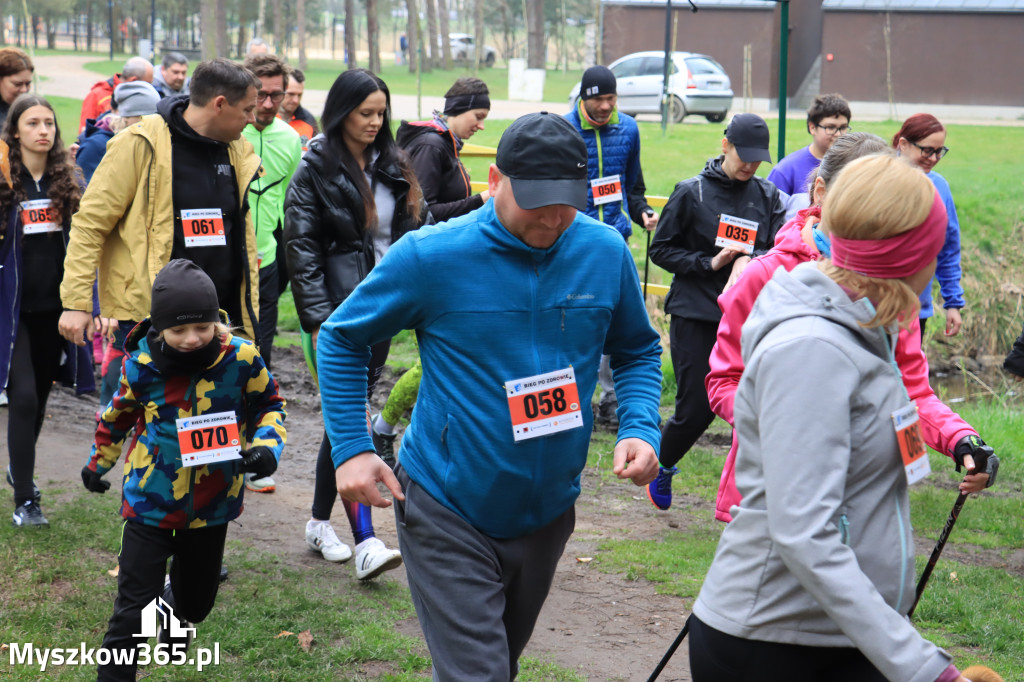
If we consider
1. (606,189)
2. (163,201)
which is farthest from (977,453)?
(606,189)

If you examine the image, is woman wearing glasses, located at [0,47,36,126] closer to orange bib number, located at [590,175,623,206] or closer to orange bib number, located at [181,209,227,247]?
orange bib number, located at [181,209,227,247]

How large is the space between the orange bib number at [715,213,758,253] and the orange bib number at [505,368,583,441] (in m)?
3.28

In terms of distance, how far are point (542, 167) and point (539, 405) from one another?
0.62 meters

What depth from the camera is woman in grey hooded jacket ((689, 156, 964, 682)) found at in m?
2.06

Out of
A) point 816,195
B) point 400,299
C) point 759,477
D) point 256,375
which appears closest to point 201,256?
point 256,375

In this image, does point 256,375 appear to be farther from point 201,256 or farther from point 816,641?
point 816,641

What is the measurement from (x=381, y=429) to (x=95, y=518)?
5.67ft

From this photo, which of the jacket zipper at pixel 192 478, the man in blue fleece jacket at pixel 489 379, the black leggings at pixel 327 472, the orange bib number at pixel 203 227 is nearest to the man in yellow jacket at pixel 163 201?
the orange bib number at pixel 203 227

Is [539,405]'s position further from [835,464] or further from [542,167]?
[835,464]

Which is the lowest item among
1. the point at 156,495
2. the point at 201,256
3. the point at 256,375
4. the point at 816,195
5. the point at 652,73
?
the point at 156,495

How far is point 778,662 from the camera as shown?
89.3 inches

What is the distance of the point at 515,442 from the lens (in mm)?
2869

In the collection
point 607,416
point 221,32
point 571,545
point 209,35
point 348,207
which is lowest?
point 571,545

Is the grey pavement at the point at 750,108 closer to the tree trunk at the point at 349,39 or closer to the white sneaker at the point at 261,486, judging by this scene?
the tree trunk at the point at 349,39
